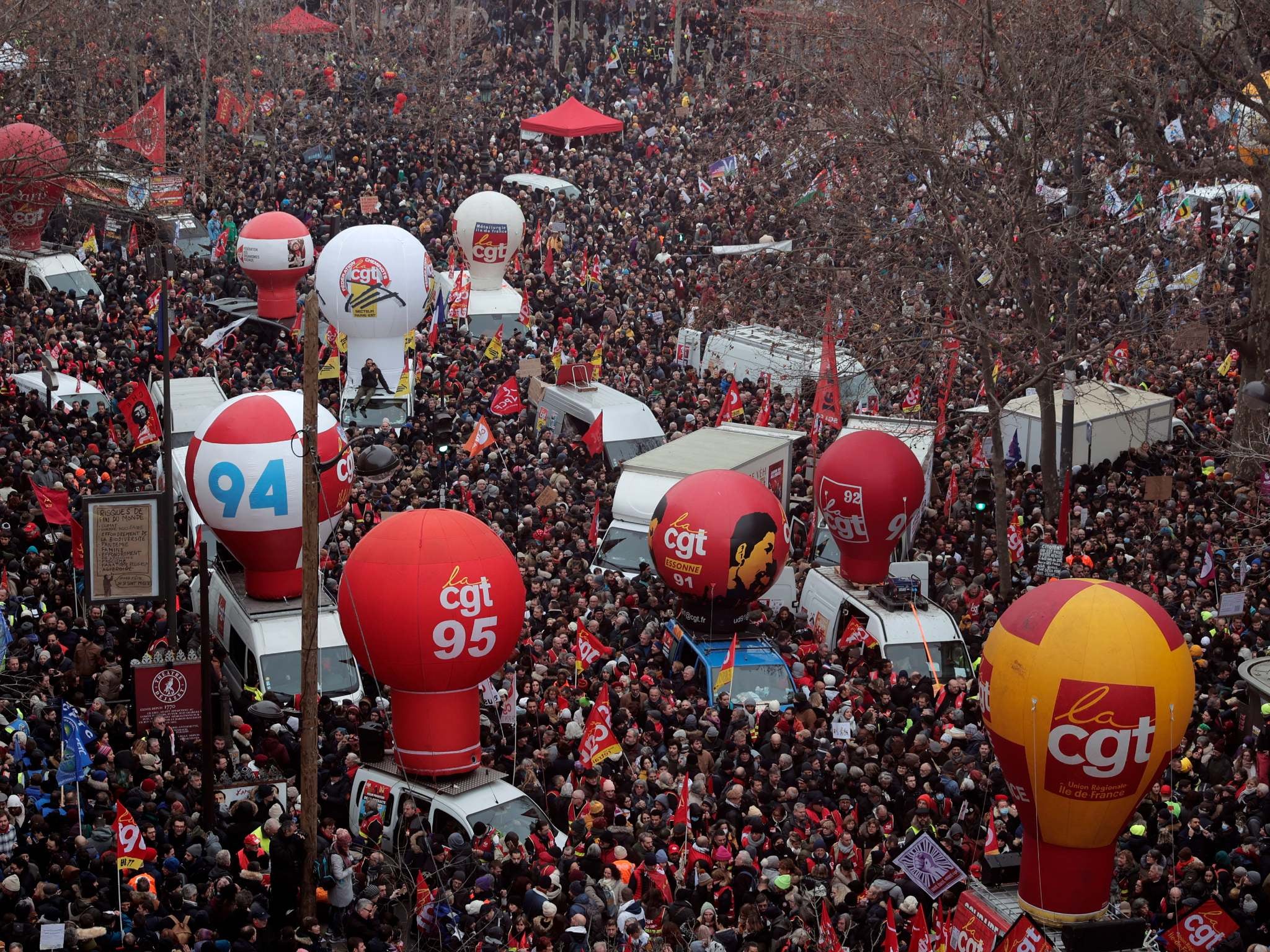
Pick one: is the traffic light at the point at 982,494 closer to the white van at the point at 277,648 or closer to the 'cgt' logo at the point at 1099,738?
the white van at the point at 277,648

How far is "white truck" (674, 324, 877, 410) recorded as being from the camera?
30.6 m

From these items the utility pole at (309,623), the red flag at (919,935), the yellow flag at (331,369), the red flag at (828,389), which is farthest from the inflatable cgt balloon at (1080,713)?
the yellow flag at (331,369)

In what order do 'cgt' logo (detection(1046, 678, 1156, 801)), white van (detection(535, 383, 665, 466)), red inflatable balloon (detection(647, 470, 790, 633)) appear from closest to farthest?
'cgt' logo (detection(1046, 678, 1156, 801)), red inflatable balloon (detection(647, 470, 790, 633)), white van (detection(535, 383, 665, 466))

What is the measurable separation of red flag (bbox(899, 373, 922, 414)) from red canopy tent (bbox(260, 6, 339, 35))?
28.8 meters

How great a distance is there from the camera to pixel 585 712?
64.1 ft

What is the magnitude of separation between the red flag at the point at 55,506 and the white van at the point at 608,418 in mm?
9063

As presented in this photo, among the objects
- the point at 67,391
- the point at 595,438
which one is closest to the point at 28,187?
the point at 67,391

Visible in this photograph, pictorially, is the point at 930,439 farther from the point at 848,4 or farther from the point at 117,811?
the point at 848,4

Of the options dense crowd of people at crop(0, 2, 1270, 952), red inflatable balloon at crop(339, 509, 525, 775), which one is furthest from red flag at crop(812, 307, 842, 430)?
red inflatable balloon at crop(339, 509, 525, 775)

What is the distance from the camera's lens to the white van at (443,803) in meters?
16.4

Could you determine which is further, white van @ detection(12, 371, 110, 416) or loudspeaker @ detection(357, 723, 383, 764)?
white van @ detection(12, 371, 110, 416)

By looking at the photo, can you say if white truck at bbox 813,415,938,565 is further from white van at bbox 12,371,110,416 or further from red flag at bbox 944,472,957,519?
white van at bbox 12,371,110,416

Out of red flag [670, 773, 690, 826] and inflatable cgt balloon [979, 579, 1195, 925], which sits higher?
inflatable cgt balloon [979, 579, 1195, 925]

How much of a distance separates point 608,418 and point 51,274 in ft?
41.0
